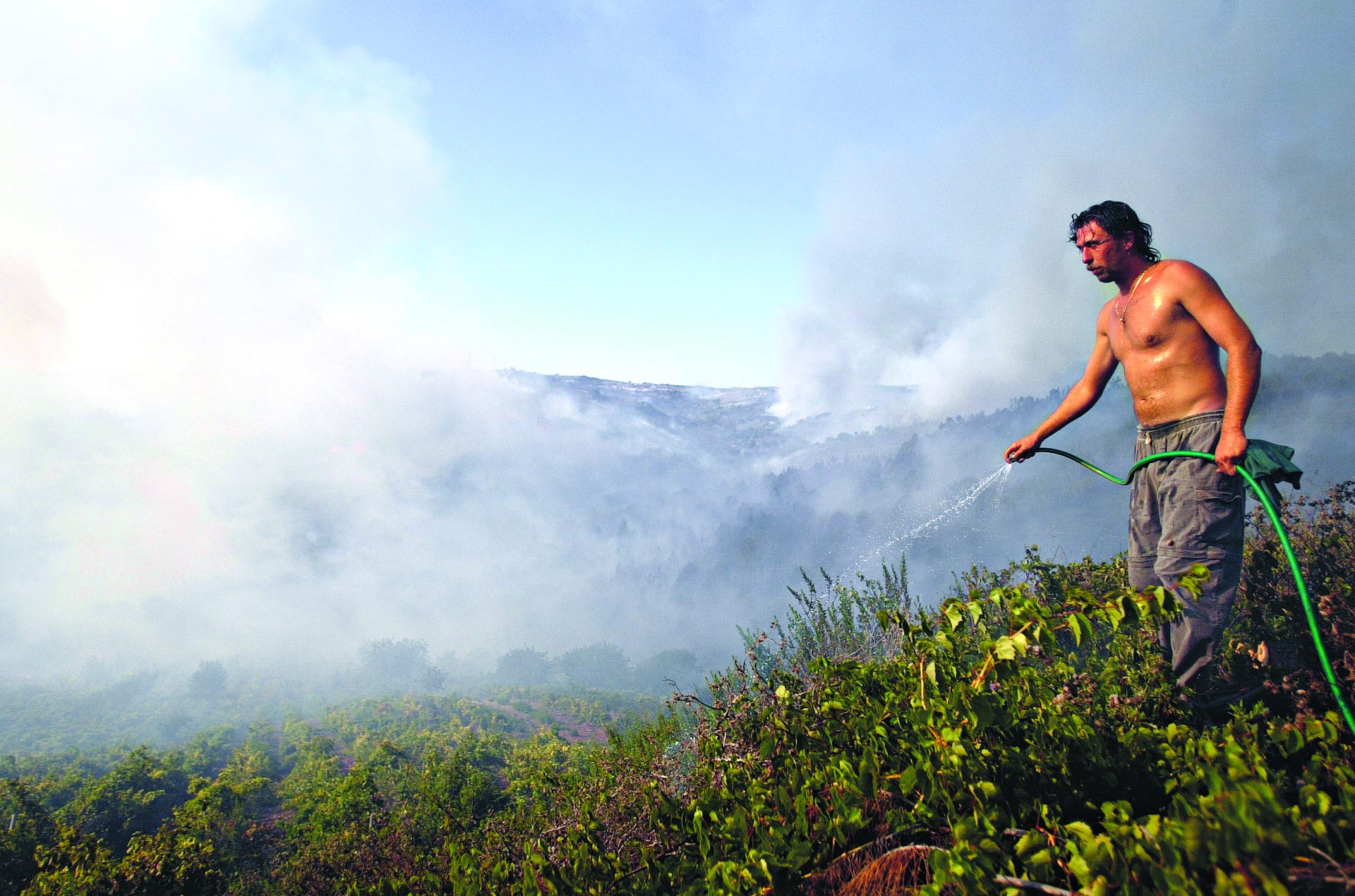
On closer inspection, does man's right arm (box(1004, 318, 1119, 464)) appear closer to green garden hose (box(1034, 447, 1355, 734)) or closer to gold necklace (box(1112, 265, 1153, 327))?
gold necklace (box(1112, 265, 1153, 327))

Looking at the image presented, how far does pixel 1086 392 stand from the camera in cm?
324

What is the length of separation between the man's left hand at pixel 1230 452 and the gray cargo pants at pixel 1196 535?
74mm

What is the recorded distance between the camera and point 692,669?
26094mm

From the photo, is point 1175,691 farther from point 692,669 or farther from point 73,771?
point 692,669

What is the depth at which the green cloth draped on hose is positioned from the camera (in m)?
2.27

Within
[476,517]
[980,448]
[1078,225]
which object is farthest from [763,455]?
[1078,225]

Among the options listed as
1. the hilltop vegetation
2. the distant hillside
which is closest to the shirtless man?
the hilltop vegetation

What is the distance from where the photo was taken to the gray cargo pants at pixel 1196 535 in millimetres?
2395

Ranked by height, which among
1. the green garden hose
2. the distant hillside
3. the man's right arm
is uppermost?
the distant hillside

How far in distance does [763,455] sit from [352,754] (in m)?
35.5

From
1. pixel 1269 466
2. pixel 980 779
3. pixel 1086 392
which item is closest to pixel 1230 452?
pixel 1269 466


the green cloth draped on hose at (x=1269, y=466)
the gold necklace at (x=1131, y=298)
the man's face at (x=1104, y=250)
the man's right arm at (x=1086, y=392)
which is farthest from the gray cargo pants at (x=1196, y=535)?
the man's face at (x=1104, y=250)

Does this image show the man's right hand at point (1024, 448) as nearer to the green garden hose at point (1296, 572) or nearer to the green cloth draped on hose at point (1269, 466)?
the green garden hose at point (1296, 572)

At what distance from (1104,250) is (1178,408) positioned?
34.0 inches
